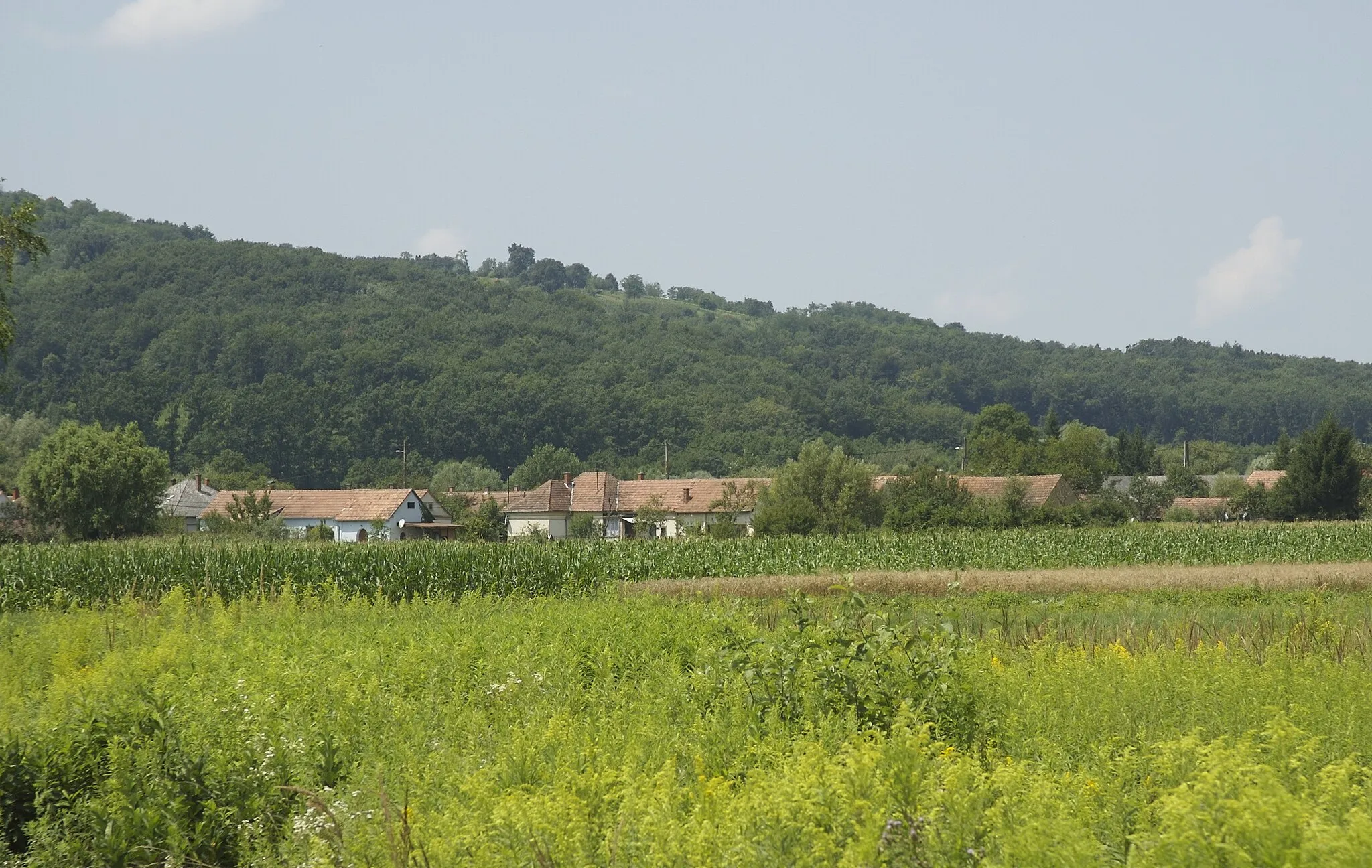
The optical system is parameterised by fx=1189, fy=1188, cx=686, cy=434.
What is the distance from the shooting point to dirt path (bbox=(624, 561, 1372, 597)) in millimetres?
31531

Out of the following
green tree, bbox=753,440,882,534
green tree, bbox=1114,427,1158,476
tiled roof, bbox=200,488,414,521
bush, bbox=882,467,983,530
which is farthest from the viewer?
green tree, bbox=1114,427,1158,476

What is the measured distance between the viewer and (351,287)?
178 metres

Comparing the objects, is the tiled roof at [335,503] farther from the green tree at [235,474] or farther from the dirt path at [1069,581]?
the dirt path at [1069,581]

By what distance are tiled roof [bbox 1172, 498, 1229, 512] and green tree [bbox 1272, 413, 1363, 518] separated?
9.48 metres

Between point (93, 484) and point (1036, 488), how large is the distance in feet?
189

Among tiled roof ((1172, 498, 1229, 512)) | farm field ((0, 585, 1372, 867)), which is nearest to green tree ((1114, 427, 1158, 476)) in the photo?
tiled roof ((1172, 498, 1229, 512))

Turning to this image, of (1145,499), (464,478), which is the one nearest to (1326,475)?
(1145,499)

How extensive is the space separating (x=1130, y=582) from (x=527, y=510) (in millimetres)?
63922

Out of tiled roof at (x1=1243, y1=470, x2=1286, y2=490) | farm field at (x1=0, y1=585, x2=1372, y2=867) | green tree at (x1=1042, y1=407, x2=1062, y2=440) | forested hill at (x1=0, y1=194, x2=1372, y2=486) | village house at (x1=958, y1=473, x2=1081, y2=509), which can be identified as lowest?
farm field at (x1=0, y1=585, x2=1372, y2=867)

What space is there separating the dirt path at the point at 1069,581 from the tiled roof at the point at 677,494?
51341 mm

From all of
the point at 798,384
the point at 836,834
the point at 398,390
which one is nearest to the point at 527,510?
the point at 398,390

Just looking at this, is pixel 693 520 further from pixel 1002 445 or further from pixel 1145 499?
pixel 1002 445

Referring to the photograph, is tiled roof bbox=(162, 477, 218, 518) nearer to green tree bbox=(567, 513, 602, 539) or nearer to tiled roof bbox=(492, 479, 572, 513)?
tiled roof bbox=(492, 479, 572, 513)

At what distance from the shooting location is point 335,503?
95375 mm
